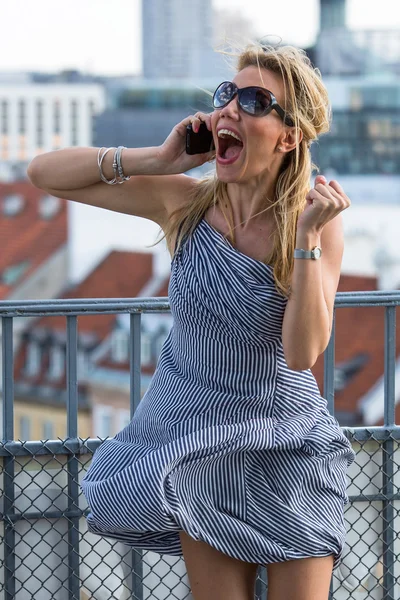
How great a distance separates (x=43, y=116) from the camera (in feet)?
318

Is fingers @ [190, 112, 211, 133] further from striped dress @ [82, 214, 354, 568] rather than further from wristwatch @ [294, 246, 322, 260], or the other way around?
wristwatch @ [294, 246, 322, 260]

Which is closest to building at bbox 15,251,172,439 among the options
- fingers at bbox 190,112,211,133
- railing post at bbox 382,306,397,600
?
railing post at bbox 382,306,397,600

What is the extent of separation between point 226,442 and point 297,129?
0.59 m

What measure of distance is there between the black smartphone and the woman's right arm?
1 cm

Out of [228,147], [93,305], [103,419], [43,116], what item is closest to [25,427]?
[103,419]

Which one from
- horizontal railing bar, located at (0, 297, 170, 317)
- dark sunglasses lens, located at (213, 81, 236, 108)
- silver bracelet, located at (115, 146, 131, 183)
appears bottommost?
horizontal railing bar, located at (0, 297, 170, 317)

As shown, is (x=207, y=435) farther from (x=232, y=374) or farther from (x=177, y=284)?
(x=177, y=284)

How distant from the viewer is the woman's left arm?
6.57 ft

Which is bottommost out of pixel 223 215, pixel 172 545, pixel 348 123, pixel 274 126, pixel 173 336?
pixel 348 123

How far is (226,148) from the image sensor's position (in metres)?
2.16

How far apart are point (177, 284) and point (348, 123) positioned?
3287 inches

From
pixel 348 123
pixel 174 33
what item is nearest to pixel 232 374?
pixel 348 123

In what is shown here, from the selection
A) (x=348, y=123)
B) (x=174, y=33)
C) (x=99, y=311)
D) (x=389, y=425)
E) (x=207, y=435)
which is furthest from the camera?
(x=174, y=33)

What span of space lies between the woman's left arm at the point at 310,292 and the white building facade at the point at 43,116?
93567 millimetres
